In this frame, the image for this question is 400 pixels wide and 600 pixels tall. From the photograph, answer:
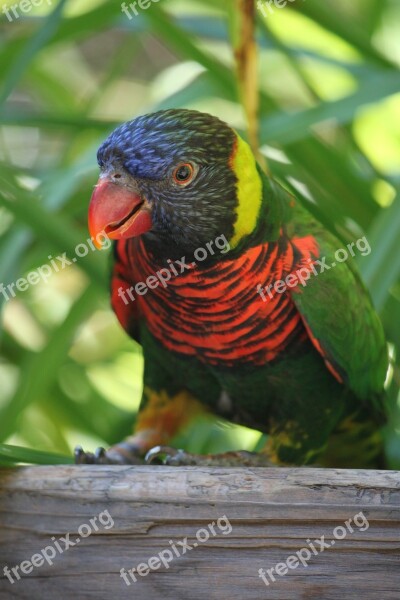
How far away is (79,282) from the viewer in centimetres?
360

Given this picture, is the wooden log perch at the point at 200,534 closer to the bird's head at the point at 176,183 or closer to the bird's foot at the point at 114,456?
the bird's foot at the point at 114,456

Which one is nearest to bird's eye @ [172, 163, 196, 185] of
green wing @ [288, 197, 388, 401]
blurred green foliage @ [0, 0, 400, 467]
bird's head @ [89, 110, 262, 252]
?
bird's head @ [89, 110, 262, 252]

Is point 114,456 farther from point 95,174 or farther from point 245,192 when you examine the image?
point 95,174

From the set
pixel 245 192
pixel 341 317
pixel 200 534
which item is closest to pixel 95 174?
pixel 245 192

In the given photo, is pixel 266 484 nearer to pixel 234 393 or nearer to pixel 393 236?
pixel 234 393

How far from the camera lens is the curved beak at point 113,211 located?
152 cm

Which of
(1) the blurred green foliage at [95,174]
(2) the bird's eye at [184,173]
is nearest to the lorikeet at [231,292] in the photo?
(2) the bird's eye at [184,173]

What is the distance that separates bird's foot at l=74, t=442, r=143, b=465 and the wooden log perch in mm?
273

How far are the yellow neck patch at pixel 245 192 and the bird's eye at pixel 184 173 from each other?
99mm

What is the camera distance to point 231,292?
1.69 meters

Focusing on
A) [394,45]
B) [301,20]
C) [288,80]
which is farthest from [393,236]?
[288,80]

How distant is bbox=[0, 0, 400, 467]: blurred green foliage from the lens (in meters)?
2.09

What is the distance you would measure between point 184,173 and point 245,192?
149 millimetres

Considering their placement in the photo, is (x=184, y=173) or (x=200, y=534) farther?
(x=184, y=173)
